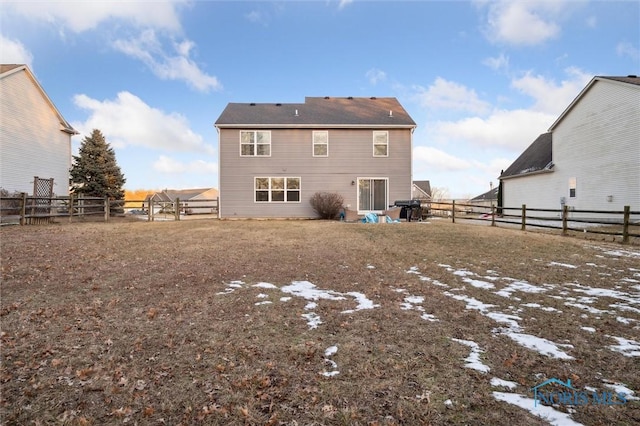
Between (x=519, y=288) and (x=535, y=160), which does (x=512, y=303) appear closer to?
(x=519, y=288)

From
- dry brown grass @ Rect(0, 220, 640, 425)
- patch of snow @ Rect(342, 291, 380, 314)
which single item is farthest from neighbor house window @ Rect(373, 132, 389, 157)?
patch of snow @ Rect(342, 291, 380, 314)

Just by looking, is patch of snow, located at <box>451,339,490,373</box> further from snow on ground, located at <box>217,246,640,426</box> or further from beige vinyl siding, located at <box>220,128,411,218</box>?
beige vinyl siding, located at <box>220,128,411,218</box>

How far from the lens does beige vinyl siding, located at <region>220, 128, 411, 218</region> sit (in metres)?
18.8

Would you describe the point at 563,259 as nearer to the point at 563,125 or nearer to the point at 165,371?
the point at 165,371

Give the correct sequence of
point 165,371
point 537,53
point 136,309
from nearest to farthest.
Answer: point 165,371 → point 136,309 → point 537,53

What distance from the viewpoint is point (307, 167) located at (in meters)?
18.9

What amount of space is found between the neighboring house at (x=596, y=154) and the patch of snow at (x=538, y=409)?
18132mm

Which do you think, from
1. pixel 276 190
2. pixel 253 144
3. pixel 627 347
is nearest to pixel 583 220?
pixel 627 347

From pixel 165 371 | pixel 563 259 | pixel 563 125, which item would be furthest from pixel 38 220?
pixel 563 125

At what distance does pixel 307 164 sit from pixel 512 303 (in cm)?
1537

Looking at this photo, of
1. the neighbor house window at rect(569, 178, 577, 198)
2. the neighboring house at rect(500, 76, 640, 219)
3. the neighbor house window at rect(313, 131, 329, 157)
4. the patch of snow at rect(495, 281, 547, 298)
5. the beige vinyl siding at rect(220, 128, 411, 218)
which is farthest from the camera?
the neighbor house window at rect(313, 131, 329, 157)

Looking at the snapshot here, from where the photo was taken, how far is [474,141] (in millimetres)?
40344

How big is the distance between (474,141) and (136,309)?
143 ft

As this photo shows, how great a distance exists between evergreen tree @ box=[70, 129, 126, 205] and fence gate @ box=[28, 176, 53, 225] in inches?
457
